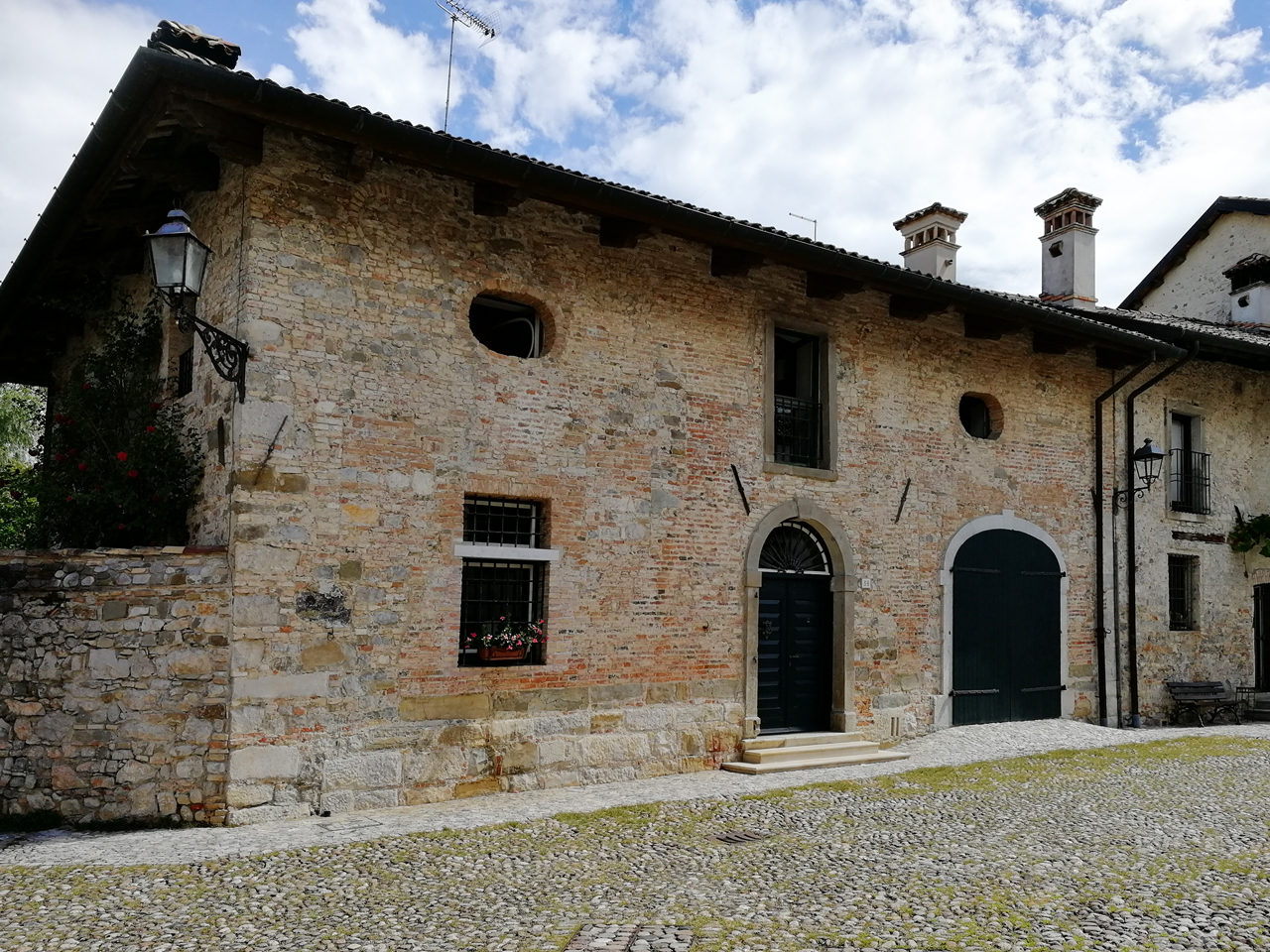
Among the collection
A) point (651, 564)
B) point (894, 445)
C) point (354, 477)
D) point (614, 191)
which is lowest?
point (651, 564)

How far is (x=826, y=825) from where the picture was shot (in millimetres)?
7102

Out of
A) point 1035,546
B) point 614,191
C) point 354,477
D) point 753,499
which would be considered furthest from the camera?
point 1035,546

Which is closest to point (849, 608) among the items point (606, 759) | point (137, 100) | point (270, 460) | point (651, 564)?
point (651, 564)

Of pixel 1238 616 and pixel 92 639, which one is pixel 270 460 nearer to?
pixel 92 639

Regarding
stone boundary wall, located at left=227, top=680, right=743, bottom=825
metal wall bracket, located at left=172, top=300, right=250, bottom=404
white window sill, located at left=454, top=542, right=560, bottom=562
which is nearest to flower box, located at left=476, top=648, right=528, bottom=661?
stone boundary wall, located at left=227, top=680, right=743, bottom=825

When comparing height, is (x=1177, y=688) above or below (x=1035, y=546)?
below

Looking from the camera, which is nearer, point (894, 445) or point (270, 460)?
point (270, 460)

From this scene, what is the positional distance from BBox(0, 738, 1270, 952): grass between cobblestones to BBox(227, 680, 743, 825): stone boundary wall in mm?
992

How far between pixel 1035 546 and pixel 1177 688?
3.44 meters

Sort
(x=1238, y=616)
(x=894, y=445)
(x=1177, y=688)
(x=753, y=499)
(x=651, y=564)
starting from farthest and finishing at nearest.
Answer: (x=1238, y=616)
(x=1177, y=688)
(x=894, y=445)
(x=753, y=499)
(x=651, y=564)

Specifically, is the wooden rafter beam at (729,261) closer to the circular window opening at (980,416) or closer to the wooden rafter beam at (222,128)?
the circular window opening at (980,416)

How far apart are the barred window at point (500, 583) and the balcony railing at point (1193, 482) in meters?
10.5

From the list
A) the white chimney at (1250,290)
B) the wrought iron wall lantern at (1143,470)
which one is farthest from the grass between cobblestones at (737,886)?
the white chimney at (1250,290)

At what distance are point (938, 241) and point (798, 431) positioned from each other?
17.5ft
